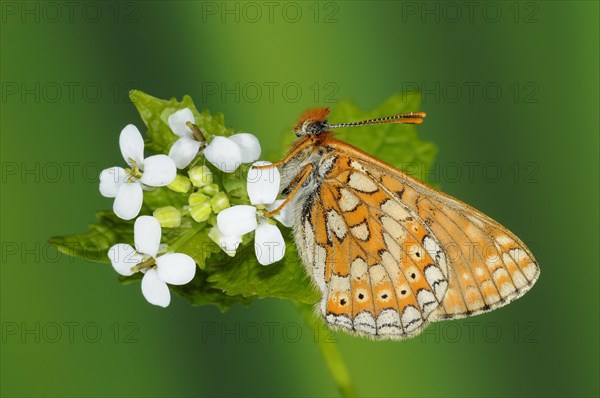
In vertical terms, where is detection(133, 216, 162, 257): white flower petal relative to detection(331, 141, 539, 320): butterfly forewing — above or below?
above

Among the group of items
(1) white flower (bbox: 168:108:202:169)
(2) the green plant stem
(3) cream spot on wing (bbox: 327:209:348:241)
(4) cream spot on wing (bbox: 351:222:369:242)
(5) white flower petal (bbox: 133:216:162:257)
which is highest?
(1) white flower (bbox: 168:108:202:169)

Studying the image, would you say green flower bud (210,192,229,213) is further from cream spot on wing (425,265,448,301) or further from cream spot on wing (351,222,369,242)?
cream spot on wing (425,265,448,301)

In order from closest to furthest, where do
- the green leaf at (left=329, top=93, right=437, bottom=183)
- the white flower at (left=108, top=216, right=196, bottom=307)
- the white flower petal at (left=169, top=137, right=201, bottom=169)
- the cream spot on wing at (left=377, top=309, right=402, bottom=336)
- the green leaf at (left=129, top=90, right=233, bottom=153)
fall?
1. the white flower at (left=108, top=216, right=196, bottom=307)
2. the white flower petal at (left=169, top=137, right=201, bottom=169)
3. the cream spot on wing at (left=377, top=309, right=402, bottom=336)
4. the green leaf at (left=129, top=90, right=233, bottom=153)
5. the green leaf at (left=329, top=93, right=437, bottom=183)

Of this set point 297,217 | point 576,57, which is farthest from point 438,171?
point 297,217

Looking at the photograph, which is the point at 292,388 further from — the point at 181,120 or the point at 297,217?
the point at 181,120

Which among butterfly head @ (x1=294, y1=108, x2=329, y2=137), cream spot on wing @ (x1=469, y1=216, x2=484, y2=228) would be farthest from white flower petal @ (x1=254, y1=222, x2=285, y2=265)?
cream spot on wing @ (x1=469, y1=216, x2=484, y2=228)

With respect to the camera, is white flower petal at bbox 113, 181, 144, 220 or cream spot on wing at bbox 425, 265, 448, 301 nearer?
white flower petal at bbox 113, 181, 144, 220

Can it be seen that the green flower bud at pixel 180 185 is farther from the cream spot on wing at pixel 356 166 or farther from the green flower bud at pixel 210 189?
the cream spot on wing at pixel 356 166

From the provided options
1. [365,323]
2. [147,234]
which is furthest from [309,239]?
[147,234]
